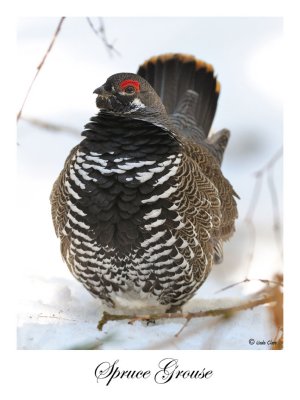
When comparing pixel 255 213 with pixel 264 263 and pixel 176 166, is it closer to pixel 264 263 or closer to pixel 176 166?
pixel 264 263

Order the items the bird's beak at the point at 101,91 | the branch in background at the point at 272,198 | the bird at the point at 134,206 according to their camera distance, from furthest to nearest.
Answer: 1. the branch in background at the point at 272,198
2. the bird's beak at the point at 101,91
3. the bird at the point at 134,206

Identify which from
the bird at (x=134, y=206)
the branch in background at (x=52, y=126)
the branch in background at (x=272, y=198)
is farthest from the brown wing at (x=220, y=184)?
the branch in background at (x=52, y=126)

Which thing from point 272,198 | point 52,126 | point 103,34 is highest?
point 103,34

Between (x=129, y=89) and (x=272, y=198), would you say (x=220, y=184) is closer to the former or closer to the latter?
(x=272, y=198)

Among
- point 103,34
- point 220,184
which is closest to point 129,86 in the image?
point 103,34

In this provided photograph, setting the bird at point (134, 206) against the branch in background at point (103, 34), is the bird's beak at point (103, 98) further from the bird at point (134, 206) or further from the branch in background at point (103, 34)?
the branch in background at point (103, 34)
